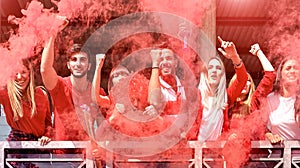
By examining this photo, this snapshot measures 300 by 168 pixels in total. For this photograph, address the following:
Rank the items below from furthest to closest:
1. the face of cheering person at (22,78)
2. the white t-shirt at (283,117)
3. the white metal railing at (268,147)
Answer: the face of cheering person at (22,78), the white t-shirt at (283,117), the white metal railing at (268,147)

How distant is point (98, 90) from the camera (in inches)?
142

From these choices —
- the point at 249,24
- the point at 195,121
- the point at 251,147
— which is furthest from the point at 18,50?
the point at 249,24

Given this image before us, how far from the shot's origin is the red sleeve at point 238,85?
360 centimetres

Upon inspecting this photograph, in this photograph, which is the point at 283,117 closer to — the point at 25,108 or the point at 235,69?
the point at 235,69

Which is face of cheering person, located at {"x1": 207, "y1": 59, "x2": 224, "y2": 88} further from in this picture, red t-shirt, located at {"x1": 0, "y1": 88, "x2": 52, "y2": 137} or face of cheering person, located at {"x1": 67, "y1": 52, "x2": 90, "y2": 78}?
red t-shirt, located at {"x1": 0, "y1": 88, "x2": 52, "y2": 137}

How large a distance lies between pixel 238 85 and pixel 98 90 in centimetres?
71

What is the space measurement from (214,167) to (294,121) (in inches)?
18.4

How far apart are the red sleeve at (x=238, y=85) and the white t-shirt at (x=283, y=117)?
15cm

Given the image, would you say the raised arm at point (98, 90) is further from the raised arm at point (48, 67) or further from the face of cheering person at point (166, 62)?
the face of cheering person at point (166, 62)

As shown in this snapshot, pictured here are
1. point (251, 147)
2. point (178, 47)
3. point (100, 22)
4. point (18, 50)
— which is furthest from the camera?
point (100, 22)

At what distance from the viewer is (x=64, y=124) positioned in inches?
143

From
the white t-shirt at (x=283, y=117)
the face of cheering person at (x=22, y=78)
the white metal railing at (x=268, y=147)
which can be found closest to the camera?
the white metal railing at (x=268, y=147)

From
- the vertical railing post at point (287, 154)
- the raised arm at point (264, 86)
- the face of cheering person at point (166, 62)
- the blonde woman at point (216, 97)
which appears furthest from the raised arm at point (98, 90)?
the vertical railing post at point (287, 154)

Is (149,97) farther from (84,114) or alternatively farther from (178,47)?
(178,47)
